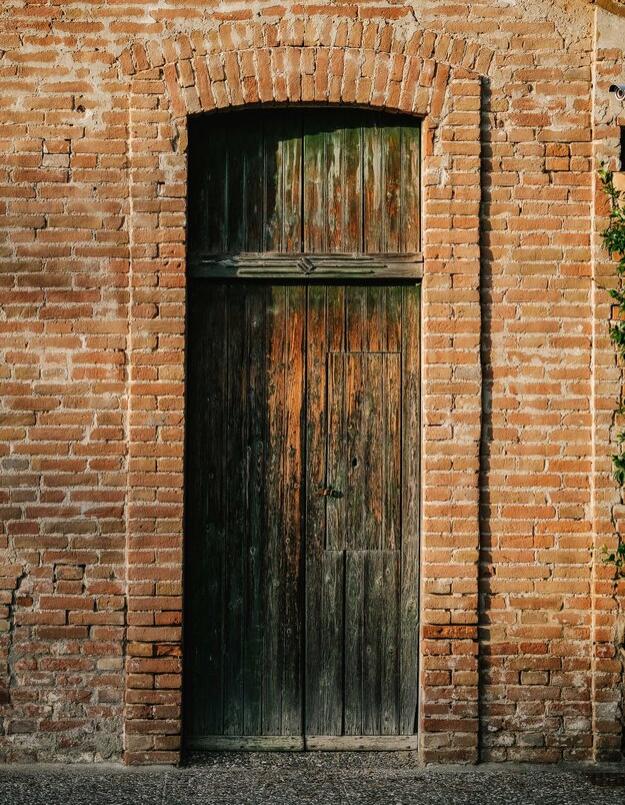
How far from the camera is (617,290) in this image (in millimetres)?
5156

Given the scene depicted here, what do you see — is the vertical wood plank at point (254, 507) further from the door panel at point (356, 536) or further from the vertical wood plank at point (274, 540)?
the door panel at point (356, 536)

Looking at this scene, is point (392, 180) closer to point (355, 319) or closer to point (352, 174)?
point (352, 174)

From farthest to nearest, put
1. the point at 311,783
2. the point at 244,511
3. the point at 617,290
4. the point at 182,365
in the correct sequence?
the point at 244,511
the point at 617,290
the point at 182,365
the point at 311,783

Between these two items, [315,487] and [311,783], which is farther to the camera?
[315,487]

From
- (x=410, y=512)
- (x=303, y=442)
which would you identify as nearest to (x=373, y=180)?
(x=303, y=442)

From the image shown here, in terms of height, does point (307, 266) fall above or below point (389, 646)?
above

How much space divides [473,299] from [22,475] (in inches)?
106

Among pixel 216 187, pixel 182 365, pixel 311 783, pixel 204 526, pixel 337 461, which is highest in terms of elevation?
pixel 216 187

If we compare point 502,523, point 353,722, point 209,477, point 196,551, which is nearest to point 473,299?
point 502,523

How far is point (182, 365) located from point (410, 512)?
156 cm

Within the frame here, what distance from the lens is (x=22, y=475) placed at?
505cm

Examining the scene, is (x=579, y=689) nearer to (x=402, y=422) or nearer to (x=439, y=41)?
(x=402, y=422)

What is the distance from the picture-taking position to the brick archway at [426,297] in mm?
5020

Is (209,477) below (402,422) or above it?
below
